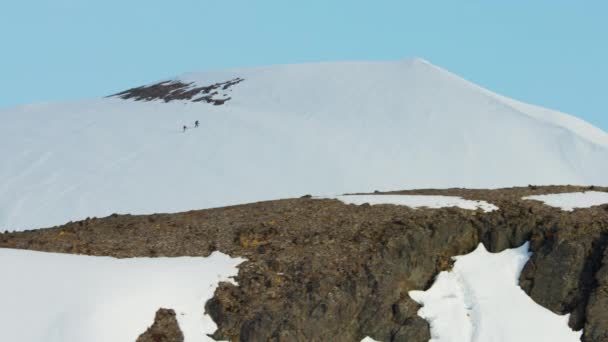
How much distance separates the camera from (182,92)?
223 feet

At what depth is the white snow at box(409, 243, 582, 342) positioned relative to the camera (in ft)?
54.8

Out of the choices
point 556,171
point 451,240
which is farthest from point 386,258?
point 556,171

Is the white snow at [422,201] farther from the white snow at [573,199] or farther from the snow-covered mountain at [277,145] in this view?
the snow-covered mountain at [277,145]

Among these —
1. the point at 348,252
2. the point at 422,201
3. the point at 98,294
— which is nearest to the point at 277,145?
the point at 422,201

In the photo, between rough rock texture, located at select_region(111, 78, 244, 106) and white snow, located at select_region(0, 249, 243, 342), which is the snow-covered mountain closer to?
rough rock texture, located at select_region(111, 78, 244, 106)

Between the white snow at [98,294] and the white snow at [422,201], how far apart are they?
4671mm

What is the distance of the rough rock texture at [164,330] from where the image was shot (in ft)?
50.1

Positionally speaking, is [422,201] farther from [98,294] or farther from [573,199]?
[98,294]

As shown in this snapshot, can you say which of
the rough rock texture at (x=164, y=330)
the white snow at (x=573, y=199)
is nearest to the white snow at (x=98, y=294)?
the rough rock texture at (x=164, y=330)

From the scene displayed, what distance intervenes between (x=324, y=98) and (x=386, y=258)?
151ft

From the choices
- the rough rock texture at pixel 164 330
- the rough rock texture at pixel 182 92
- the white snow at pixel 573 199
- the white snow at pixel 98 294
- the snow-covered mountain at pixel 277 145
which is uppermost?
the rough rock texture at pixel 182 92

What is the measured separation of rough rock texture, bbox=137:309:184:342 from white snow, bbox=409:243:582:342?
4.81 metres

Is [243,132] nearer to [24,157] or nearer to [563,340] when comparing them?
[24,157]

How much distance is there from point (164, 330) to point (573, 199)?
10.5m
